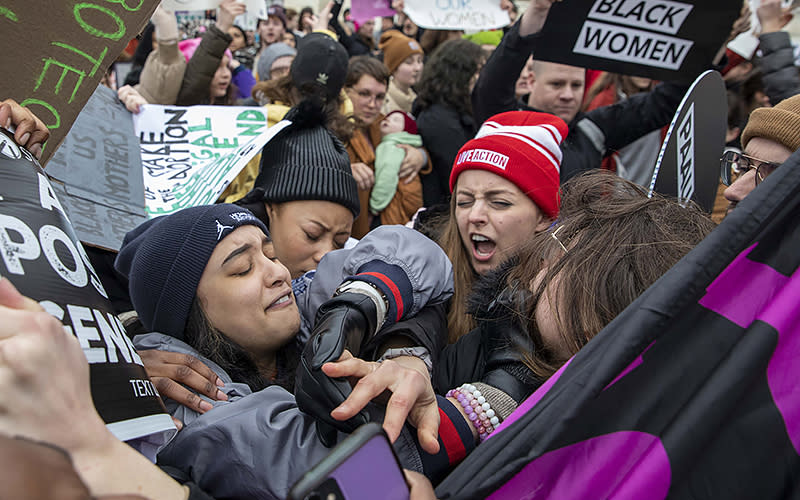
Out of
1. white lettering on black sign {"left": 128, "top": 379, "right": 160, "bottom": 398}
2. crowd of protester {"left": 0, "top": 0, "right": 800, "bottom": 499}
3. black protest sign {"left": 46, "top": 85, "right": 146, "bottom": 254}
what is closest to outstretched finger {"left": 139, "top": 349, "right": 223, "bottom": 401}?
crowd of protester {"left": 0, "top": 0, "right": 800, "bottom": 499}

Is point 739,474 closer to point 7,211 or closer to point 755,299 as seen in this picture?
point 755,299

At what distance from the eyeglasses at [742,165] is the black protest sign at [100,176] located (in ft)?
6.85

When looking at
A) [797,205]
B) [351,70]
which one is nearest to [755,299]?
[797,205]

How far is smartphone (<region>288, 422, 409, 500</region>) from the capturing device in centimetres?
65

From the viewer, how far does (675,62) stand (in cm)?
279

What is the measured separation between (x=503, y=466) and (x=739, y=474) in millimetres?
310

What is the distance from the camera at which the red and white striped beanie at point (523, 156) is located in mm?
2166

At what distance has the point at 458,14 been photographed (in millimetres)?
5102

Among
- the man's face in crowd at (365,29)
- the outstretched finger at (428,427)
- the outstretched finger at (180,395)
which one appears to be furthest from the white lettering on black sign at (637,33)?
the man's face in crowd at (365,29)

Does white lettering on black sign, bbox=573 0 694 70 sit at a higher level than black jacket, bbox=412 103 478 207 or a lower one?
higher

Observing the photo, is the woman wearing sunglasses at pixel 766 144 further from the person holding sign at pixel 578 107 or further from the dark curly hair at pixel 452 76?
the dark curly hair at pixel 452 76

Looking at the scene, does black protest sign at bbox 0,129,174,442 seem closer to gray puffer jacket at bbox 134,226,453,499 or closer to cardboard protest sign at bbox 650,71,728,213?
gray puffer jacket at bbox 134,226,453,499

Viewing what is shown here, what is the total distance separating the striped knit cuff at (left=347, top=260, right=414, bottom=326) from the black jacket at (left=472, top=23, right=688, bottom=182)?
4.66 ft

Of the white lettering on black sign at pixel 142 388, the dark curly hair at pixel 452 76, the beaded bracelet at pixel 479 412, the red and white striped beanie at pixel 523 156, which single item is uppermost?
the dark curly hair at pixel 452 76
